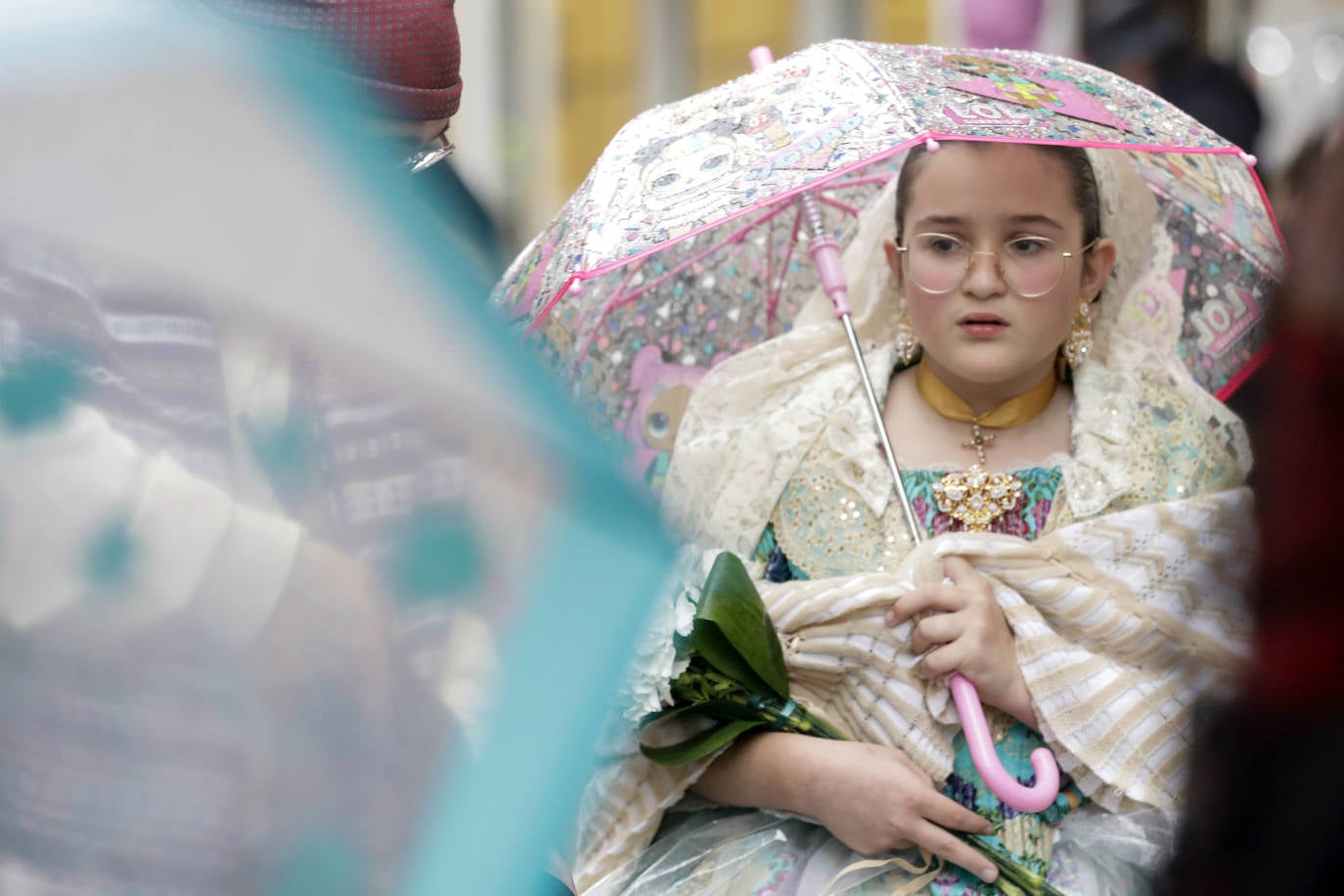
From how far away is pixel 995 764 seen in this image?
2.46m

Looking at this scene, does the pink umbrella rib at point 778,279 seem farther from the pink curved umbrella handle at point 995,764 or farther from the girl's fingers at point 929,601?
the pink curved umbrella handle at point 995,764

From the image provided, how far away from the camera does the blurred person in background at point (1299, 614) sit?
1056 millimetres

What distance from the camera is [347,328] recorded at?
44.4 inches

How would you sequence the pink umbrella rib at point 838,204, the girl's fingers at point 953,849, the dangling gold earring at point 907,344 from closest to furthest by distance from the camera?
the girl's fingers at point 953,849
the dangling gold earring at point 907,344
the pink umbrella rib at point 838,204

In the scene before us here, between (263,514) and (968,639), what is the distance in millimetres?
1529

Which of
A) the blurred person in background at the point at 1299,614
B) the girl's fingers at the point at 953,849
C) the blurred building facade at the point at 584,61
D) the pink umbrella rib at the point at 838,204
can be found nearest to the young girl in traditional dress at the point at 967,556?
the girl's fingers at the point at 953,849

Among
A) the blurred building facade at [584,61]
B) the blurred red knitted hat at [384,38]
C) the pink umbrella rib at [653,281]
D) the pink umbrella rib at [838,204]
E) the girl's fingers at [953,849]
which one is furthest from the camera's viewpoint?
the blurred building facade at [584,61]

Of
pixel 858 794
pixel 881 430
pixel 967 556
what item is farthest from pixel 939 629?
pixel 881 430

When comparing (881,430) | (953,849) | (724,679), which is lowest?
(953,849)

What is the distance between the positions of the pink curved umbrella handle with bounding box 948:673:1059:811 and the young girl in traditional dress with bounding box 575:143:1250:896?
3cm

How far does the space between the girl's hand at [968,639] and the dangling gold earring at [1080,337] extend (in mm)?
486

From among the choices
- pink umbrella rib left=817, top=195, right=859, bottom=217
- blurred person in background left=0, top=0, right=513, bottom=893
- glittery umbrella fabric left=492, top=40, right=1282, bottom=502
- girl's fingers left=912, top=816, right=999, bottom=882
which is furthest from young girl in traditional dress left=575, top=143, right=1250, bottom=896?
blurred person in background left=0, top=0, right=513, bottom=893

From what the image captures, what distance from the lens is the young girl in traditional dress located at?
249cm

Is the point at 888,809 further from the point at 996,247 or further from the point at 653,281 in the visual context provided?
the point at 653,281
